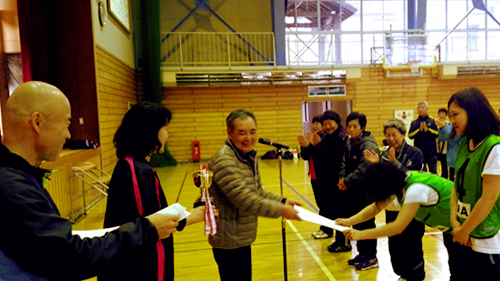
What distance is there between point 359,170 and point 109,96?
647 cm

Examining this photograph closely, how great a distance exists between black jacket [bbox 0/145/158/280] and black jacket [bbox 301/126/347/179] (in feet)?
11.0

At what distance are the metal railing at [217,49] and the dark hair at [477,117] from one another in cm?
999

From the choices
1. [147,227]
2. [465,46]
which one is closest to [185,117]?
[147,227]

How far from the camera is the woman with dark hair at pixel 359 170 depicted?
3266 mm

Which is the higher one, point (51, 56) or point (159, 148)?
point (51, 56)

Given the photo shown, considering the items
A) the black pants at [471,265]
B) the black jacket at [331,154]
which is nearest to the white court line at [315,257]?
the black jacket at [331,154]

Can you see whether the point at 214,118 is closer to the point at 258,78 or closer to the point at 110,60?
the point at 258,78

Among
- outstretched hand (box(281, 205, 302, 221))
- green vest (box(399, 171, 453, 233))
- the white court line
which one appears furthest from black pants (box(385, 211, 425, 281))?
outstretched hand (box(281, 205, 302, 221))

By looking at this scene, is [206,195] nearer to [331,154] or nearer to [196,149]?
[331,154]

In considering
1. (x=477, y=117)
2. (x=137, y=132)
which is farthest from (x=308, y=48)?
(x=137, y=132)

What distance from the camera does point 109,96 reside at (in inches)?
294

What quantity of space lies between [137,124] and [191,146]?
1030 centimetres

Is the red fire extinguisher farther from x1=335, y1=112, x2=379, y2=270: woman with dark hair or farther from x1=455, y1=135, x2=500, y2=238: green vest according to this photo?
x1=455, y1=135, x2=500, y2=238: green vest

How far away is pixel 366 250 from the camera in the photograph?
135 inches
